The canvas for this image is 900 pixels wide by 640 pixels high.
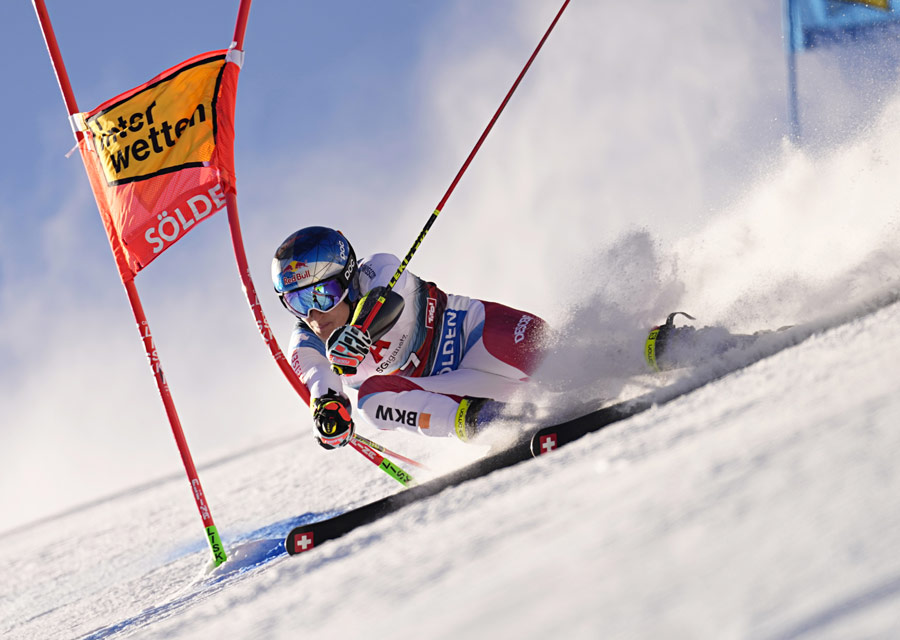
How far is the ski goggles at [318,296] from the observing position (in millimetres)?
4297

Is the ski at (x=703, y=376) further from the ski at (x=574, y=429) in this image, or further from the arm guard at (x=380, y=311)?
the arm guard at (x=380, y=311)

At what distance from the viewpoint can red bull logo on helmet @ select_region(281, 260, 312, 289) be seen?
426 centimetres

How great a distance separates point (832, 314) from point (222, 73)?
4.01 m

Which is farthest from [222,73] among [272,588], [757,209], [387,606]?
[387,606]

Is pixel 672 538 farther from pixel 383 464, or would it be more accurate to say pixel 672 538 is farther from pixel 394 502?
pixel 383 464

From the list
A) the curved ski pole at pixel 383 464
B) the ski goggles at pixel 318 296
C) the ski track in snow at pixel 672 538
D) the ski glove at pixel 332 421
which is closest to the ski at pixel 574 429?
the ski track in snow at pixel 672 538

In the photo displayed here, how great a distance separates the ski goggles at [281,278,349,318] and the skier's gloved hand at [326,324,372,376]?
0.35 metres

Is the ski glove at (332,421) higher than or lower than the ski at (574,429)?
higher

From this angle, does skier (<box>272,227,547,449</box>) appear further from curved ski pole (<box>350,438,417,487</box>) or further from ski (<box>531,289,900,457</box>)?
ski (<box>531,289,900,457</box>)

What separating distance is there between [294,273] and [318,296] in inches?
6.9

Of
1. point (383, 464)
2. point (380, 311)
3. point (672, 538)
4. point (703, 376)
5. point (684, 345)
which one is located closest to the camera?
point (672, 538)

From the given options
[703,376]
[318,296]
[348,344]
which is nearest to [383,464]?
[348,344]

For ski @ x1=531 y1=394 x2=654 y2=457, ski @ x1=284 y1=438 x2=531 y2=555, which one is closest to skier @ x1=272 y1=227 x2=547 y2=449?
ski @ x1=284 y1=438 x2=531 y2=555

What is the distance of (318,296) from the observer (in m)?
4.32
